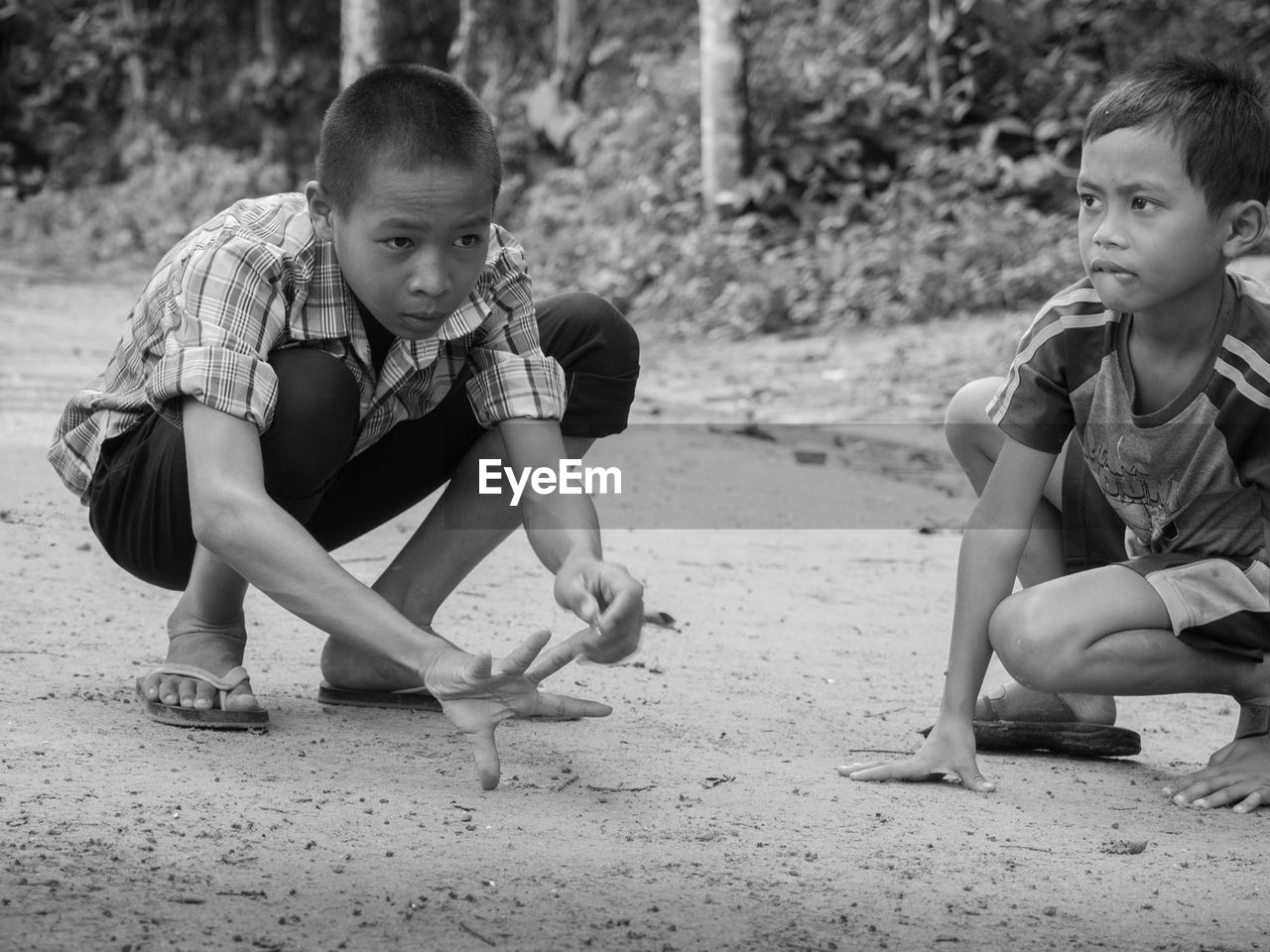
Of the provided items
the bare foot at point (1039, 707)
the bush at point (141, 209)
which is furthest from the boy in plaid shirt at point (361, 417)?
the bush at point (141, 209)

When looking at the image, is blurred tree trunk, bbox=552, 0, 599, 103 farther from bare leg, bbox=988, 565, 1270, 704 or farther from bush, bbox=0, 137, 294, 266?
bare leg, bbox=988, 565, 1270, 704

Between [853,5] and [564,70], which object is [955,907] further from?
[564,70]

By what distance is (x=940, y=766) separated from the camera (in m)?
2.45

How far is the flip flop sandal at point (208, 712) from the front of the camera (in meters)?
2.54

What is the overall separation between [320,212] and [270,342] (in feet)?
0.74

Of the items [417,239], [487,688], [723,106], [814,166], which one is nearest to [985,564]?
[487,688]

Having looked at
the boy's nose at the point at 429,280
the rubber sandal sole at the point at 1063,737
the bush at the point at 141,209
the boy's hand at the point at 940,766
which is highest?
the boy's nose at the point at 429,280

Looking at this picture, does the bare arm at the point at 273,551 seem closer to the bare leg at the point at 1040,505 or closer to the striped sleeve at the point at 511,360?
the striped sleeve at the point at 511,360

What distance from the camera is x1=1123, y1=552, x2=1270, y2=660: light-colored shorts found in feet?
8.10

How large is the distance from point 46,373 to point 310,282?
535cm

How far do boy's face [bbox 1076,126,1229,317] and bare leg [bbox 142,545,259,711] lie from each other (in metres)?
1.48

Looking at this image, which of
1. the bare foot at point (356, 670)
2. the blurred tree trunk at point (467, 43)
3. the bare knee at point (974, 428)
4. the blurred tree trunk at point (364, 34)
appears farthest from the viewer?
the blurred tree trunk at point (467, 43)

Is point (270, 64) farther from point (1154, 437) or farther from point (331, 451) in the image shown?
point (1154, 437)

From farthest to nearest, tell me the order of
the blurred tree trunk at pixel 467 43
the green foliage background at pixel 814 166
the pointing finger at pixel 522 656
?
the blurred tree trunk at pixel 467 43 < the green foliage background at pixel 814 166 < the pointing finger at pixel 522 656
